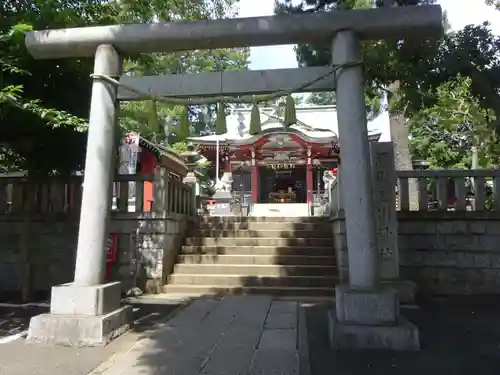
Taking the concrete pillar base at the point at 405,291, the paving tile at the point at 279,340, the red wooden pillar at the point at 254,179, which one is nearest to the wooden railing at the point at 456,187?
the concrete pillar base at the point at 405,291

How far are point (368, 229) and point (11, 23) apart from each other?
5182 mm

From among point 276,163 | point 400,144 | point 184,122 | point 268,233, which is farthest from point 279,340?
point 276,163

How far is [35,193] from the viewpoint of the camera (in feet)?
29.5

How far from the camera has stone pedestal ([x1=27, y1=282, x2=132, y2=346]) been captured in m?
4.91

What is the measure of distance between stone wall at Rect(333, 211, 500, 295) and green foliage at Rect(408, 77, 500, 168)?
24.5ft

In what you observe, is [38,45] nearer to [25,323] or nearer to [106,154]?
[106,154]

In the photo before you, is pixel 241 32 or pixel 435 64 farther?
pixel 435 64

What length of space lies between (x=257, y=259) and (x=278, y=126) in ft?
40.7

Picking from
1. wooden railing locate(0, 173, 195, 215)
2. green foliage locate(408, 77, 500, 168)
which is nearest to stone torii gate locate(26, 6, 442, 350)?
wooden railing locate(0, 173, 195, 215)

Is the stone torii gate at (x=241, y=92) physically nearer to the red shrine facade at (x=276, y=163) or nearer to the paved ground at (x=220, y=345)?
the paved ground at (x=220, y=345)

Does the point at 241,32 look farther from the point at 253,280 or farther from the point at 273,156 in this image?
the point at 273,156

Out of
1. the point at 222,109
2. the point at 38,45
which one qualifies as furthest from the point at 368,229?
the point at 38,45

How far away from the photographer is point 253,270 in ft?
31.0

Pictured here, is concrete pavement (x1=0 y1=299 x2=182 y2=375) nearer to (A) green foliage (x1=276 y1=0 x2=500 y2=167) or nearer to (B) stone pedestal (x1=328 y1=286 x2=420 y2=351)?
(B) stone pedestal (x1=328 y1=286 x2=420 y2=351)
